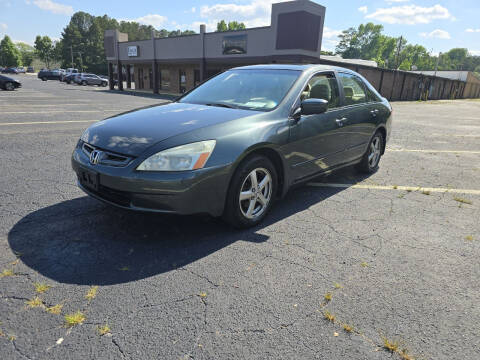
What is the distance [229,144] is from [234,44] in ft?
88.5

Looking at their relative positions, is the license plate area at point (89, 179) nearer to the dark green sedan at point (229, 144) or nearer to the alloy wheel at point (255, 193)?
the dark green sedan at point (229, 144)

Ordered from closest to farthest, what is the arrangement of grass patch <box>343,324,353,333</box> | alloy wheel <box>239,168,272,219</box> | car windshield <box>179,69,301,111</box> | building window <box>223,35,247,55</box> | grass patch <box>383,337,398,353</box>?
grass patch <box>383,337,398,353</box>, grass patch <box>343,324,353,333</box>, alloy wheel <box>239,168,272,219</box>, car windshield <box>179,69,301,111</box>, building window <box>223,35,247,55</box>

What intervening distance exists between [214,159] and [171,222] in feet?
3.19

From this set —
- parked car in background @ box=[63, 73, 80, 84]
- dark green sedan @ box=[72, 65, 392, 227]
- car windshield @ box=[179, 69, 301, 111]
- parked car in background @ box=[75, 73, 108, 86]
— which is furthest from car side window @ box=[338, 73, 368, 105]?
parked car in background @ box=[63, 73, 80, 84]

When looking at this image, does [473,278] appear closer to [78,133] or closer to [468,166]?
[468,166]

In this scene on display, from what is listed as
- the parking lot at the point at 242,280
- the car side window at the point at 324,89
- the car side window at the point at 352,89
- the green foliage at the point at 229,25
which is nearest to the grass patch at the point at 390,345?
the parking lot at the point at 242,280

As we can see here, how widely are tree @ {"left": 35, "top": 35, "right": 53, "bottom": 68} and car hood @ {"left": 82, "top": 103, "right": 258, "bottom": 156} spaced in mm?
140358

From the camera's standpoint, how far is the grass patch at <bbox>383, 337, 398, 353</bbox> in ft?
6.50

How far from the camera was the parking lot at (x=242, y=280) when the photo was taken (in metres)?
2.00

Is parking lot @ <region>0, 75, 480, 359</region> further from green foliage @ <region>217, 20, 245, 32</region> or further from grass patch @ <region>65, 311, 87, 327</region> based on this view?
green foliage @ <region>217, 20, 245, 32</region>

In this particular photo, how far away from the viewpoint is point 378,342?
2.04m

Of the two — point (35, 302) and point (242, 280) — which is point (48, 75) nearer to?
point (35, 302)

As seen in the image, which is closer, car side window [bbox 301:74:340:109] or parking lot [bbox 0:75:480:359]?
parking lot [bbox 0:75:480:359]

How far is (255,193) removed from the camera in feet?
11.2
